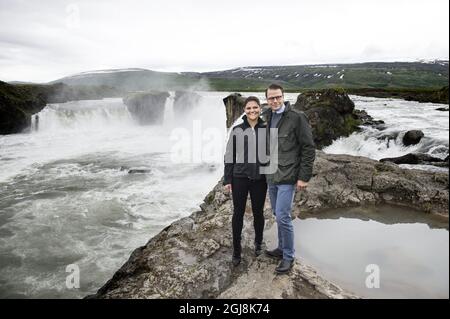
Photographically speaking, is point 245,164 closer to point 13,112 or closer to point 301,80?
point 13,112

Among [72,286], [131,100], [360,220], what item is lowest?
[72,286]

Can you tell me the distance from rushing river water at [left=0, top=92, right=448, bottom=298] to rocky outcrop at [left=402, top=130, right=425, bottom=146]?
1.11ft

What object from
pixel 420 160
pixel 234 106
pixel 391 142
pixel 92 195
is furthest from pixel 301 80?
pixel 92 195

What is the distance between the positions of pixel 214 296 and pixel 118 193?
1228 centimetres

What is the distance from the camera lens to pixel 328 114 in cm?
1875

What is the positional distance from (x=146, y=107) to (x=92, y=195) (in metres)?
30.7

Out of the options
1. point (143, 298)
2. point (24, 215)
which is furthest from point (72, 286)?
point (24, 215)

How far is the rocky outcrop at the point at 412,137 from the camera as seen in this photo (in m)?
15.7

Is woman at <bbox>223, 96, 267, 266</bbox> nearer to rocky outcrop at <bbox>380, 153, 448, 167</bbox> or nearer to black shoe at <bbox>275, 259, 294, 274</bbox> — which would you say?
black shoe at <bbox>275, 259, 294, 274</bbox>

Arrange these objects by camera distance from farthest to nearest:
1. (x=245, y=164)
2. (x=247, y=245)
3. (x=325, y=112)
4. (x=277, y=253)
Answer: (x=325, y=112) < (x=247, y=245) < (x=277, y=253) < (x=245, y=164)

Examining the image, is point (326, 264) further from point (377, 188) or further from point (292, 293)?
point (377, 188)

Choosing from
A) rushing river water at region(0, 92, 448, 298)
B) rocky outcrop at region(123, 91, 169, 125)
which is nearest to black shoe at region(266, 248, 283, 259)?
rushing river water at region(0, 92, 448, 298)

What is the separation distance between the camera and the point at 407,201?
7.30m

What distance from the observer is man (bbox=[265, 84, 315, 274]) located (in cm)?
439
